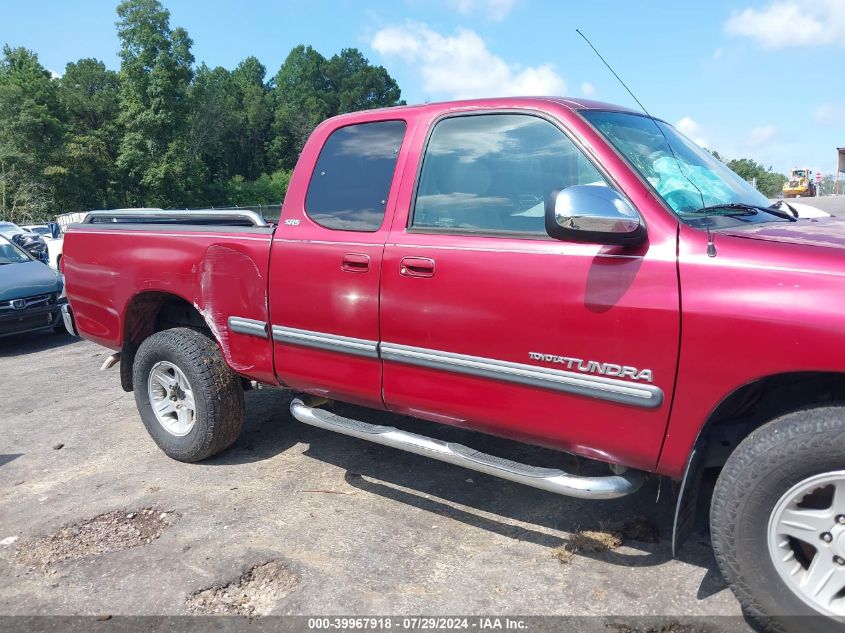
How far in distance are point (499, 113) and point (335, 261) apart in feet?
3.50

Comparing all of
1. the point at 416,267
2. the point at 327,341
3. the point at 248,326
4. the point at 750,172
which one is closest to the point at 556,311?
the point at 416,267

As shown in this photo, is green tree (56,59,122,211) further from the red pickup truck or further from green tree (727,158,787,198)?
the red pickup truck

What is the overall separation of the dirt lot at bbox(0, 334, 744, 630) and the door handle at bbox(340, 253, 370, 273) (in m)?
1.31

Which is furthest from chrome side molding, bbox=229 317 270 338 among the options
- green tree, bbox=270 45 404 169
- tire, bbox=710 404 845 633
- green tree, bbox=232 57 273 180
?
green tree, bbox=270 45 404 169

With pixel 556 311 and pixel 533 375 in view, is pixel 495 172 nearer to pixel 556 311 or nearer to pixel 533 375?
pixel 556 311

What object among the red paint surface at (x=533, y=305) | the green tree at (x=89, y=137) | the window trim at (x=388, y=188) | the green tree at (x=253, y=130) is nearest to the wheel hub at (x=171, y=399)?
the red paint surface at (x=533, y=305)

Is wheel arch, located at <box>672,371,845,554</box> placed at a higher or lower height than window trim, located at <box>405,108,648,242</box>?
lower

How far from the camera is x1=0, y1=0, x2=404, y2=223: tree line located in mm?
38688

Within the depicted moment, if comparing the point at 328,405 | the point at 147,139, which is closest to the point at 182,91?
the point at 147,139

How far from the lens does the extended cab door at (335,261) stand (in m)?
3.32

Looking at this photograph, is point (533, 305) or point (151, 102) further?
point (151, 102)

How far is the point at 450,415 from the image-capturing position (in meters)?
3.14

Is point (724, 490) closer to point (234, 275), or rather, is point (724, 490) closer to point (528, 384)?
point (528, 384)

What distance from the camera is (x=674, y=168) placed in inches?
118
